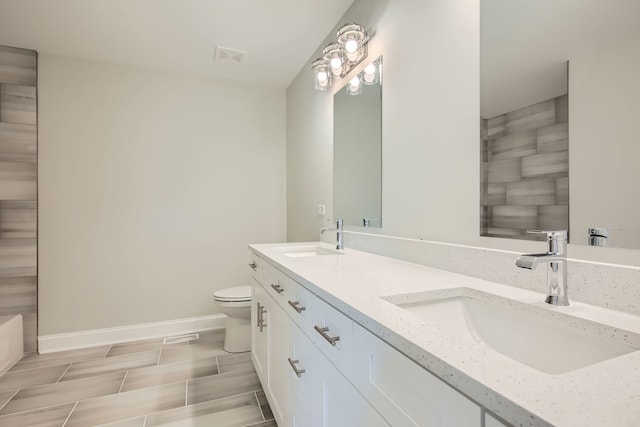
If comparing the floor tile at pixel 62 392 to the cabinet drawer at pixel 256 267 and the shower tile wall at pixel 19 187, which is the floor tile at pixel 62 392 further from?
the cabinet drawer at pixel 256 267

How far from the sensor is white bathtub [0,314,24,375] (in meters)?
2.13

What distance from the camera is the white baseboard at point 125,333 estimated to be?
2.51 meters

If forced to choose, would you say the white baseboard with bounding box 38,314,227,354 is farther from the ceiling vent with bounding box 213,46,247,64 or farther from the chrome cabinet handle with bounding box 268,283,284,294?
the ceiling vent with bounding box 213,46,247,64

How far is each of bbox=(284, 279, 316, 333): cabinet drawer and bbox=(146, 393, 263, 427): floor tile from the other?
807mm

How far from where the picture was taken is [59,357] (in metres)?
2.40

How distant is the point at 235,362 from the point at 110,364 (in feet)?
2.94

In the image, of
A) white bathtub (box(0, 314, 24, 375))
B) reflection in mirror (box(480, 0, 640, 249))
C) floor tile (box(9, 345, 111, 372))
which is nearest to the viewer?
reflection in mirror (box(480, 0, 640, 249))

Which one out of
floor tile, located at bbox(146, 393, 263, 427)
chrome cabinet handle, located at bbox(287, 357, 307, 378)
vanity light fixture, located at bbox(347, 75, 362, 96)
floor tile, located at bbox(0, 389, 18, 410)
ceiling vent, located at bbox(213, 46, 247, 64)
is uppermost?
ceiling vent, located at bbox(213, 46, 247, 64)

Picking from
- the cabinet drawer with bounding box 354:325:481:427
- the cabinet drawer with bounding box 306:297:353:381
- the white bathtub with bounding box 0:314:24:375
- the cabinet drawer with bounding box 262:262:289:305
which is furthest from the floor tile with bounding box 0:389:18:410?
the cabinet drawer with bounding box 354:325:481:427

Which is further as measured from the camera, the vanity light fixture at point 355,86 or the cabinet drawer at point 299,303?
the vanity light fixture at point 355,86

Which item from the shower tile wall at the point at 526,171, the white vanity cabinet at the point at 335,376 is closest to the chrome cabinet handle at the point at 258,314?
the white vanity cabinet at the point at 335,376

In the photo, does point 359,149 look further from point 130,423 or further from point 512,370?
point 130,423

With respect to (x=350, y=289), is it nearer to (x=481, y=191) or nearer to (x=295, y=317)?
(x=295, y=317)

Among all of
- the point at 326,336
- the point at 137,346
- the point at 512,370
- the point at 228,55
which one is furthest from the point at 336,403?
the point at 228,55
